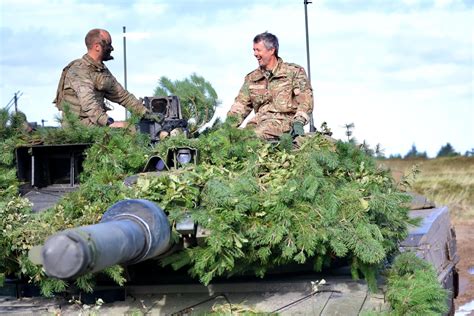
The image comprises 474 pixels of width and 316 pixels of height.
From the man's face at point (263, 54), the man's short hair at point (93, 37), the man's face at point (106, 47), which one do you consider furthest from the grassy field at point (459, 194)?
the man's short hair at point (93, 37)

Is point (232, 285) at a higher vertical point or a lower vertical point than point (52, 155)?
lower

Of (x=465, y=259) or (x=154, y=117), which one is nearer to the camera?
(x=154, y=117)

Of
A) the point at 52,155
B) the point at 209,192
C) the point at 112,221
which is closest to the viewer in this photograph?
the point at 112,221

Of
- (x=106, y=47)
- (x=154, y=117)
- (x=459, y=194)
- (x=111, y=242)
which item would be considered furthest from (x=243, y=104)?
(x=459, y=194)

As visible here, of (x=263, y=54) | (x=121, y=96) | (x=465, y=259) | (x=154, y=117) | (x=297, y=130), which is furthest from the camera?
(x=465, y=259)

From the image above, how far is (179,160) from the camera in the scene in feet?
25.8

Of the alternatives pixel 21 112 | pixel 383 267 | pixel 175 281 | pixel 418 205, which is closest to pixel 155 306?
pixel 175 281

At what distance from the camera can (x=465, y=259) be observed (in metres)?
19.4

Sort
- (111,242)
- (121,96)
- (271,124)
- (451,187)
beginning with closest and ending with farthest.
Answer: (111,242)
(271,124)
(121,96)
(451,187)

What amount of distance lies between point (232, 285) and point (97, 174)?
4.12 ft

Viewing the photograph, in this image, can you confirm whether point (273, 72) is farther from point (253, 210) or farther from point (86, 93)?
point (253, 210)

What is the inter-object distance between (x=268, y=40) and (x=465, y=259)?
420 inches

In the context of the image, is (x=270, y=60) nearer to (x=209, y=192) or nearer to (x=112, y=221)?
(x=209, y=192)

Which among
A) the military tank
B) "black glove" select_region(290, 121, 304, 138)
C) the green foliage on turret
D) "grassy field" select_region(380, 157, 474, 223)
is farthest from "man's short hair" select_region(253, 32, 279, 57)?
"grassy field" select_region(380, 157, 474, 223)
